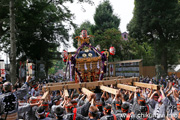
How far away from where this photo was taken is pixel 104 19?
91.4 ft

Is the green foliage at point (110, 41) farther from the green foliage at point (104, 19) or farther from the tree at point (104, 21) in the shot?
the green foliage at point (104, 19)

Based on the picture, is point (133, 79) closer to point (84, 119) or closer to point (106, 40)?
point (84, 119)

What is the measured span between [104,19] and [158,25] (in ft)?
34.2

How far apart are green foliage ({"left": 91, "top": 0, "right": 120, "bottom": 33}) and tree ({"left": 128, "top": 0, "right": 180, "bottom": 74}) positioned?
5.62 metres

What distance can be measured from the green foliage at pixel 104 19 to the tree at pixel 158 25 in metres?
5.62

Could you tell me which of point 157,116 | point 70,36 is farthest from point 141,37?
point 157,116

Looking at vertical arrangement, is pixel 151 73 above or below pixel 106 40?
below

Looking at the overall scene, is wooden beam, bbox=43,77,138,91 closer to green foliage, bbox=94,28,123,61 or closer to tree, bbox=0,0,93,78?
tree, bbox=0,0,93,78

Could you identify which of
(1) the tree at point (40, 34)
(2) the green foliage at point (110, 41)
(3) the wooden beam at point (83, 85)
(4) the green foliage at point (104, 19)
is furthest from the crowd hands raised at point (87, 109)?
(4) the green foliage at point (104, 19)

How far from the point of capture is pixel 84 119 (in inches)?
125

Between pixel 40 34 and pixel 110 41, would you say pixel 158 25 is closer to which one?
pixel 110 41

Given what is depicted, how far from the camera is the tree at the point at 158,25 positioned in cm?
1814

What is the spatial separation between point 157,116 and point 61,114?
250 cm

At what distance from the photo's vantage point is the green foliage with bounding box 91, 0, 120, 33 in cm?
2708
